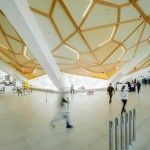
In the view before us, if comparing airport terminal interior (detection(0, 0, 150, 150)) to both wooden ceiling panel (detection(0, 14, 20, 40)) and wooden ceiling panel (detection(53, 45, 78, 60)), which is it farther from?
wooden ceiling panel (detection(53, 45, 78, 60))

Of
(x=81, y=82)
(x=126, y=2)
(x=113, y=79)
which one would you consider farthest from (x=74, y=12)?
(x=81, y=82)

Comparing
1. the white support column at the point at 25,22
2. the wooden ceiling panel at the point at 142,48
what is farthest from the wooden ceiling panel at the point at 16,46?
the wooden ceiling panel at the point at 142,48

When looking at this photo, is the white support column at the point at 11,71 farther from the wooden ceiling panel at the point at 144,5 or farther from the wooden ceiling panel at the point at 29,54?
the wooden ceiling panel at the point at 144,5

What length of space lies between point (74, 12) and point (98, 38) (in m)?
4.61

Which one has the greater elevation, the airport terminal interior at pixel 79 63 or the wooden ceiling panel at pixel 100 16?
the wooden ceiling panel at pixel 100 16

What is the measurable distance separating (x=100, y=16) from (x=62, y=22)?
3.17m

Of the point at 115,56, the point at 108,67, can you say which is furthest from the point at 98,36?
the point at 108,67

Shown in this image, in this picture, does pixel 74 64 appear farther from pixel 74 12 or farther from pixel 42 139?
pixel 42 139

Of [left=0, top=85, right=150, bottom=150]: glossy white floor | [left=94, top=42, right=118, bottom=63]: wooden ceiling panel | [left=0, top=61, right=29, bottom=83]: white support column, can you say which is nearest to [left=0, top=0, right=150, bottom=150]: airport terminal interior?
[left=0, top=85, right=150, bottom=150]: glossy white floor

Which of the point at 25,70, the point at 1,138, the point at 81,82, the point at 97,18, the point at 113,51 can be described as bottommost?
the point at 1,138

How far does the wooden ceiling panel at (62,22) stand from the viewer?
1140 centimetres

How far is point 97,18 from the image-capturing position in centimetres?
1245

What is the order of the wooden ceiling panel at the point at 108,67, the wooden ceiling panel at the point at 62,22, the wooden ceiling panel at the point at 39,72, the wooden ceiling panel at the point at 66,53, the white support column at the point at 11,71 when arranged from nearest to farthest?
1. the wooden ceiling panel at the point at 62,22
2. the wooden ceiling panel at the point at 66,53
3. the wooden ceiling panel at the point at 108,67
4. the wooden ceiling panel at the point at 39,72
5. the white support column at the point at 11,71

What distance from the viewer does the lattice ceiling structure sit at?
11195mm
